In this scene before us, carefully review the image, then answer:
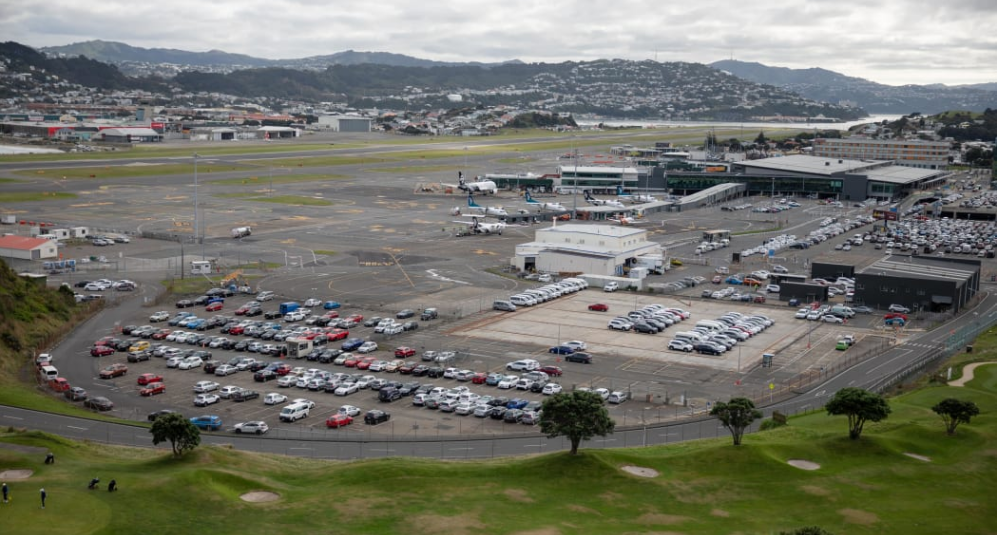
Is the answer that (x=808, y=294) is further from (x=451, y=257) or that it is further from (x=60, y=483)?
(x=60, y=483)

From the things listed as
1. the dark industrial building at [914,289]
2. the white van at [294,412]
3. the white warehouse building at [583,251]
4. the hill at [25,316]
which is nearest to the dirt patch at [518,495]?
the white van at [294,412]

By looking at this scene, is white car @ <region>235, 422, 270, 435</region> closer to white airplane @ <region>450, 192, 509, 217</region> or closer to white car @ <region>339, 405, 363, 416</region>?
white car @ <region>339, 405, 363, 416</region>

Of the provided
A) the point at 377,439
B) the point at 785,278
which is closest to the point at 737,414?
the point at 377,439

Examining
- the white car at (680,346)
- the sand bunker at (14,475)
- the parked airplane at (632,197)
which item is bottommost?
the white car at (680,346)

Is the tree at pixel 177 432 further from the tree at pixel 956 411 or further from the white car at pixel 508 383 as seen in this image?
the tree at pixel 956 411

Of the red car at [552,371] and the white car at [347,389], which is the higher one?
the red car at [552,371]

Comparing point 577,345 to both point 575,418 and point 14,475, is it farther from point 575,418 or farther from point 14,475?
point 14,475
